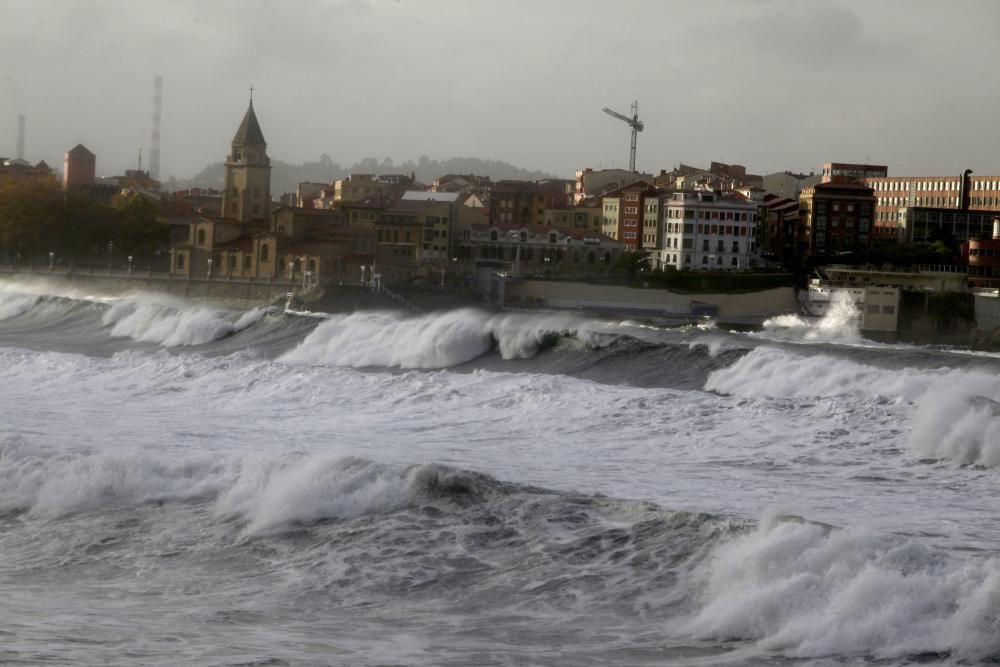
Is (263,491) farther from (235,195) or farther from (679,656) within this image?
(235,195)

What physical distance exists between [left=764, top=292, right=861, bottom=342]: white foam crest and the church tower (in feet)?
95.5

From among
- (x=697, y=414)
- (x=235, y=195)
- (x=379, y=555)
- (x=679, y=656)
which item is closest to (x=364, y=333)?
(x=697, y=414)

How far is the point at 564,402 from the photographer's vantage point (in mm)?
27766

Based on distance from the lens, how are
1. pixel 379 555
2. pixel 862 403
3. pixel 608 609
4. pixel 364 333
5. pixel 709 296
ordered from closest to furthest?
1. pixel 608 609
2. pixel 379 555
3. pixel 862 403
4. pixel 364 333
5. pixel 709 296

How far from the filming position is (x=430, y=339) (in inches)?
1533

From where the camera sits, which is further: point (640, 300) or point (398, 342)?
point (640, 300)

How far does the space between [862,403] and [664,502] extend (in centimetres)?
884

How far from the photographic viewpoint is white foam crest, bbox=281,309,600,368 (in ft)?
123

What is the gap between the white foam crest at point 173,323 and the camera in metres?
49.2

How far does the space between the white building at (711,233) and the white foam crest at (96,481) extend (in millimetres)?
63241

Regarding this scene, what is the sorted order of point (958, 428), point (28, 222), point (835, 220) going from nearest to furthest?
1. point (958, 428)
2. point (28, 222)
3. point (835, 220)

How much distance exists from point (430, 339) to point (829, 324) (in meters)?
29.3

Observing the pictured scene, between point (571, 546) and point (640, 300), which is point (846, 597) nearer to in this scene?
point (571, 546)

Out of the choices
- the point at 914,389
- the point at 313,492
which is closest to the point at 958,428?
the point at 914,389
